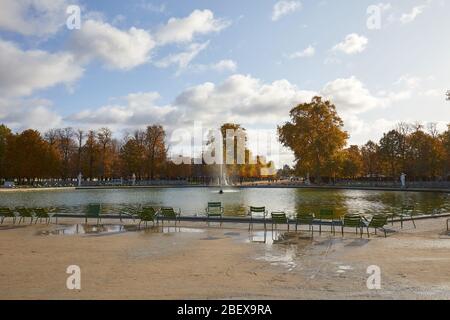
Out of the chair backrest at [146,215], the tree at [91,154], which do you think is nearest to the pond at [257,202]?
the chair backrest at [146,215]

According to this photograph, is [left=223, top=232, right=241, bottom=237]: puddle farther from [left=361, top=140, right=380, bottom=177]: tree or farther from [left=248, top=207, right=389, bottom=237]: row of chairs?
[left=361, top=140, right=380, bottom=177]: tree

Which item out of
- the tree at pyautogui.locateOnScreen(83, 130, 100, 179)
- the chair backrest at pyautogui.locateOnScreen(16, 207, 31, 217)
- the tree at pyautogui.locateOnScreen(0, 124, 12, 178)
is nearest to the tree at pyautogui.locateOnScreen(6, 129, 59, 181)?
the tree at pyautogui.locateOnScreen(0, 124, 12, 178)

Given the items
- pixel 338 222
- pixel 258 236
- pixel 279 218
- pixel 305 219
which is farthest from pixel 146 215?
pixel 338 222

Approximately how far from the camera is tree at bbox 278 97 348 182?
232 feet

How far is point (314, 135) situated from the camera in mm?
71688

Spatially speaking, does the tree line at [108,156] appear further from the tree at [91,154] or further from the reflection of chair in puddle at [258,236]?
the reflection of chair in puddle at [258,236]

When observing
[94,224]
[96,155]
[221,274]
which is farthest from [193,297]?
[96,155]

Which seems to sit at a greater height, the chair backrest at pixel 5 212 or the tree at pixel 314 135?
the tree at pixel 314 135

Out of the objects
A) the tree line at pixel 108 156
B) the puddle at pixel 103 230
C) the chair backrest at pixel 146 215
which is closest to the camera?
the puddle at pixel 103 230

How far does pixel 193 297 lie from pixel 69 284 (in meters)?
2.75

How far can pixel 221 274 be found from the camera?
916cm

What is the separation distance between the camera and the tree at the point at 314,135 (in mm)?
70812

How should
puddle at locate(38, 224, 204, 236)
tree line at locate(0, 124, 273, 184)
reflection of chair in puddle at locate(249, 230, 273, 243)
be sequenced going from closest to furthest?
reflection of chair in puddle at locate(249, 230, 273, 243), puddle at locate(38, 224, 204, 236), tree line at locate(0, 124, 273, 184)
